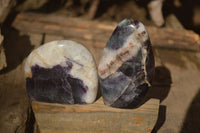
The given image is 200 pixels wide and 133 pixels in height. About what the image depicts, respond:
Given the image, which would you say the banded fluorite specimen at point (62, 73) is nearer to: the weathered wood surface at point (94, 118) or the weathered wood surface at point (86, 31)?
the weathered wood surface at point (94, 118)

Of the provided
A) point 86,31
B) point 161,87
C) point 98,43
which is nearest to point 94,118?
point 161,87

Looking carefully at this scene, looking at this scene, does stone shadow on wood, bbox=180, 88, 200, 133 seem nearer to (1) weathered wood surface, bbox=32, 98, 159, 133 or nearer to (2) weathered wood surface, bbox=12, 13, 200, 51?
(1) weathered wood surface, bbox=32, 98, 159, 133

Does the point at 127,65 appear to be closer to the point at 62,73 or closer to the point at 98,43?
the point at 62,73

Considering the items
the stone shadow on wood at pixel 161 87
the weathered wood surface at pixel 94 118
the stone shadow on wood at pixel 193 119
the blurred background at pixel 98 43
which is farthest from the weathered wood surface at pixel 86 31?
the weathered wood surface at pixel 94 118

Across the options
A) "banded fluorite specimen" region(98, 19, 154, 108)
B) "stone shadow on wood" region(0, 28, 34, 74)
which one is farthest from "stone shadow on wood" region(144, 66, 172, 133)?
"stone shadow on wood" region(0, 28, 34, 74)

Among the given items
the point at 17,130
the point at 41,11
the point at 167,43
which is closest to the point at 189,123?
the point at 167,43

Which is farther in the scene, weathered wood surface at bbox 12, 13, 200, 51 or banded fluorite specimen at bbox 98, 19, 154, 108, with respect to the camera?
weathered wood surface at bbox 12, 13, 200, 51

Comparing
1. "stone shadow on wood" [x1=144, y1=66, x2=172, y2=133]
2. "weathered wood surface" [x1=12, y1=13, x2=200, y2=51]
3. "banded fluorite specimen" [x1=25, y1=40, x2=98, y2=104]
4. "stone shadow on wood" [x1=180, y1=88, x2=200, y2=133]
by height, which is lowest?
"stone shadow on wood" [x1=180, y1=88, x2=200, y2=133]
